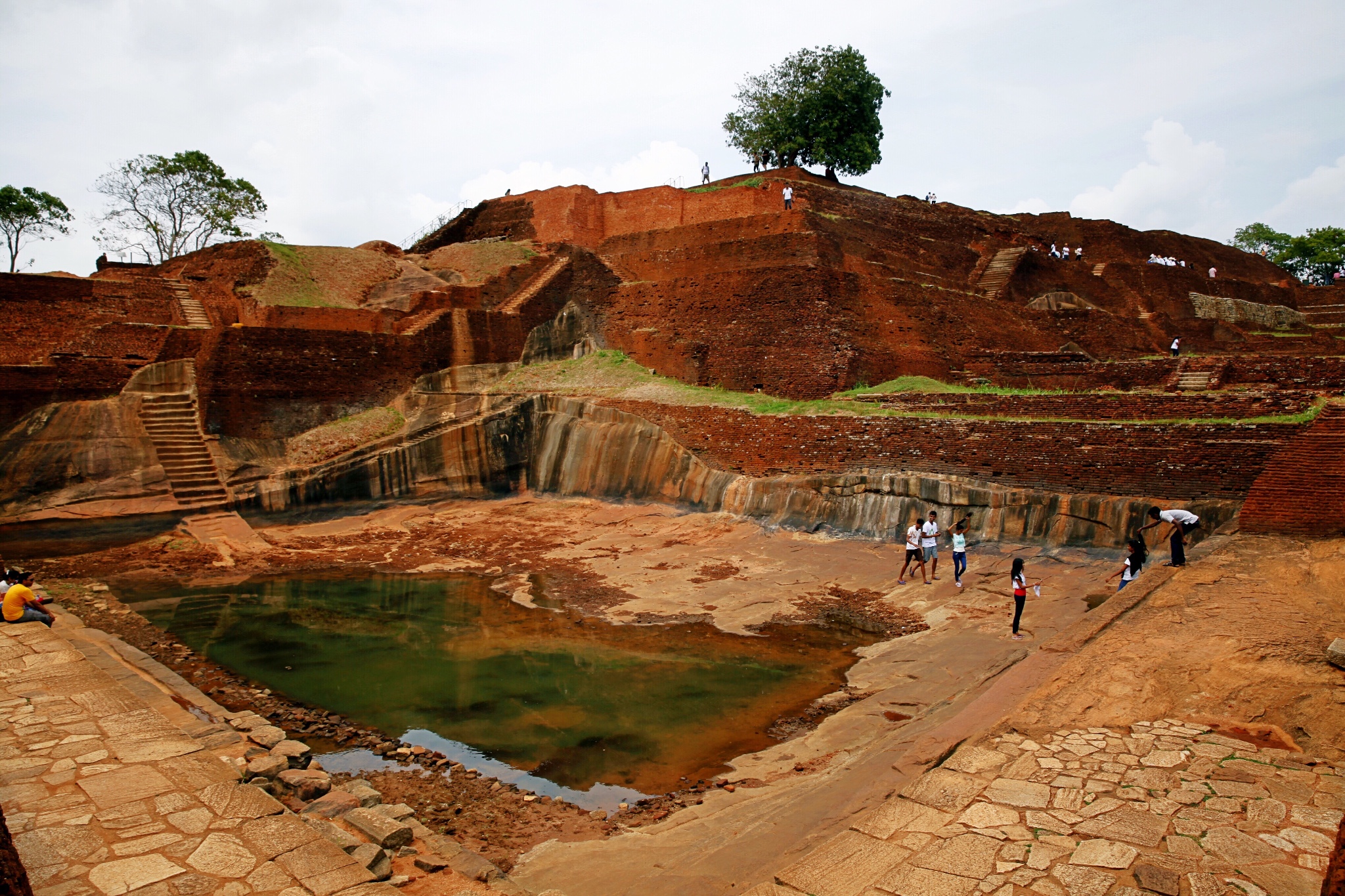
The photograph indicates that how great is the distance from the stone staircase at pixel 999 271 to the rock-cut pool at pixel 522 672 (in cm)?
1585

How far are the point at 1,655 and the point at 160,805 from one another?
4.00 meters

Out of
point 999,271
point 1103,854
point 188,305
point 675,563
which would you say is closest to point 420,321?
point 188,305

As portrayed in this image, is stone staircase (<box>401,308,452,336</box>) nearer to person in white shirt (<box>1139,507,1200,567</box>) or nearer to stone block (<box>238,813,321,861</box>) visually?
person in white shirt (<box>1139,507,1200,567</box>)

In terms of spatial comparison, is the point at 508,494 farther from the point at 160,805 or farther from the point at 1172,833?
the point at 1172,833

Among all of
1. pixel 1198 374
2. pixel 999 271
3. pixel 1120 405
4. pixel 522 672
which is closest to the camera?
pixel 522 672

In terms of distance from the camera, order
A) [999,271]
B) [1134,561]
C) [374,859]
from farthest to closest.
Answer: [999,271] < [1134,561] < [374,859]

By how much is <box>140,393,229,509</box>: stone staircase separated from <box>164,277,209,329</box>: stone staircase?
4.41 m

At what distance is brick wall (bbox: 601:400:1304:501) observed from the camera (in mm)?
11000

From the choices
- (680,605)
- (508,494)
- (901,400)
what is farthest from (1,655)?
(901,400)

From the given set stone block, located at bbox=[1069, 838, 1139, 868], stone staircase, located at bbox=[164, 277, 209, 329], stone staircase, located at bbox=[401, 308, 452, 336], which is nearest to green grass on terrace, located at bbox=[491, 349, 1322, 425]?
stone staircase, located at bbox=[401, 308, 452, 336]

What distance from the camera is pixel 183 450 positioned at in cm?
1759

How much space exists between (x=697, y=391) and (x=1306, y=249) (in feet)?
122

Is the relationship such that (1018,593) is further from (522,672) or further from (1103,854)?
(522,672)

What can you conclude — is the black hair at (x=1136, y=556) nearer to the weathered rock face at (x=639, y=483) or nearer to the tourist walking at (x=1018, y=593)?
the tourist walking at (x=1018, y=593)
